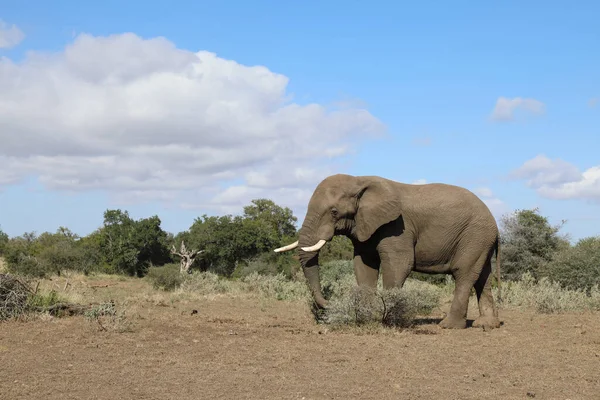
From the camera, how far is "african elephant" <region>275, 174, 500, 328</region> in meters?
12.6

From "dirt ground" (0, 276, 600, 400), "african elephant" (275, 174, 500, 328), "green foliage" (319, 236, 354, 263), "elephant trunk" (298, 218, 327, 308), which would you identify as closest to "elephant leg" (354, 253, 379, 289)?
"african elephant" (275, 174, 500, 328)

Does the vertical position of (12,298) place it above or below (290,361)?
above

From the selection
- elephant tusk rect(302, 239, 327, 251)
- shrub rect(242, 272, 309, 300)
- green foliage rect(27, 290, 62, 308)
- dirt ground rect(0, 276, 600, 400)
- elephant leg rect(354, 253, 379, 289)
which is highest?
elephant tusk rect(302, 239, 327, 251)

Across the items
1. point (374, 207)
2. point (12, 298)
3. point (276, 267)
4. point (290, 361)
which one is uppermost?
point (374, 207)

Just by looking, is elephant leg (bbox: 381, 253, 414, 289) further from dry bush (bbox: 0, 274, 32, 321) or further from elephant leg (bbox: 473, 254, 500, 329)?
dry bush (bbox: 0, 274, 32, 321)

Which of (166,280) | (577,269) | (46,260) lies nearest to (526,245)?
(577,269)

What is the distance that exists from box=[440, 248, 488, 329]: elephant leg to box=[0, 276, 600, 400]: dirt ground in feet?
1.28

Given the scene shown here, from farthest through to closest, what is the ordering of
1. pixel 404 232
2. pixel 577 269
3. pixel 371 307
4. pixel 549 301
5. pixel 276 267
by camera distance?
pixel 276 267 → pixel 577 269 → pixel 549 301 → pixel 404 232 → pixel 371 307

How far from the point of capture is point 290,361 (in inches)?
374

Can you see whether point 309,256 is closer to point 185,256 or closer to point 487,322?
point 487,322

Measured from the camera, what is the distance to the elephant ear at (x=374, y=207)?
1260cm

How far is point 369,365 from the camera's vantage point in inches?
363

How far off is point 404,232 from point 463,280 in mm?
1584

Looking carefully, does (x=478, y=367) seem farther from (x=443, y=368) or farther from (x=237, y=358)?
(x=237, y=358)
